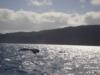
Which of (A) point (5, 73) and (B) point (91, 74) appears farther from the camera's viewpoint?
(B) point (91, 74)

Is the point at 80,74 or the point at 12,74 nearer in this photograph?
the point at 12,74

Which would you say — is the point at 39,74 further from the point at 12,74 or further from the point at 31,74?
the point at 12,74

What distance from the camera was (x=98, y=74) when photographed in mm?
59781

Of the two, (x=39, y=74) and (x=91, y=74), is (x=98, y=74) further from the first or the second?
(x=39, y=74)

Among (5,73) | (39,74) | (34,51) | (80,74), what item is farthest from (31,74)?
(34,51)

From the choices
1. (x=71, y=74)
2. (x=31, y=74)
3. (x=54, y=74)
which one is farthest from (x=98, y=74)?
(x=31, y=74)

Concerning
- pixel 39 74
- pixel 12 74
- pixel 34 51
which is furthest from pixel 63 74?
pixel 34 51

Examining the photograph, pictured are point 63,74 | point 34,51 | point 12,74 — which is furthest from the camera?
point 34,51

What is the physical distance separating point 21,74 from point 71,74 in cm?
1046

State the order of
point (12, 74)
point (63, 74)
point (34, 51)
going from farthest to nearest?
point (34, 51), point (63, 74), point (12, 74)

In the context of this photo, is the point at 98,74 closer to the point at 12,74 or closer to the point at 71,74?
the point at 71,74

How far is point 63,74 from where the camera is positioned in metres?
57.6

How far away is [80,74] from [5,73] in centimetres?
1588

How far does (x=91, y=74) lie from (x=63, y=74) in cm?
683
